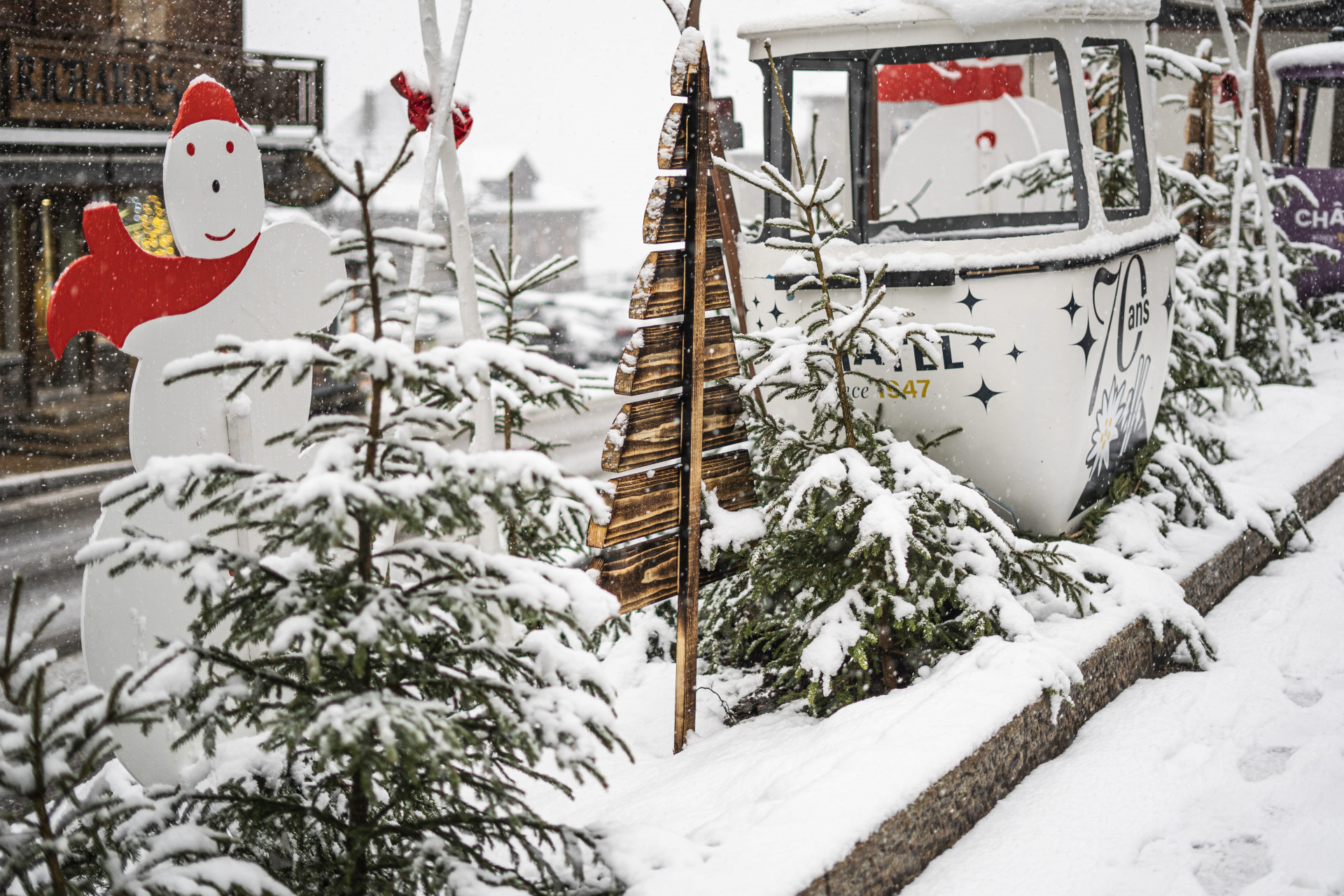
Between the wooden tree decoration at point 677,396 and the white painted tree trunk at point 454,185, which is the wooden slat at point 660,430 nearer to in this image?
the wooden tree decoration at point 677,396

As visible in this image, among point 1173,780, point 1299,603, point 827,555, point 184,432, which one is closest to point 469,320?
point 184,432

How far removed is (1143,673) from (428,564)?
2730mm

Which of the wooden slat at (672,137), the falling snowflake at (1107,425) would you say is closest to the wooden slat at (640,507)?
the wooden slat at (672,137)

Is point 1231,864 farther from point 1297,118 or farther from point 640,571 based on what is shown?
point 1297,118

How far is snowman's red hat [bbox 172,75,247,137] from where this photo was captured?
8.99 feet

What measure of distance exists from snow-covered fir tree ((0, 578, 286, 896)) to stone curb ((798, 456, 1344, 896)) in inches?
43.8

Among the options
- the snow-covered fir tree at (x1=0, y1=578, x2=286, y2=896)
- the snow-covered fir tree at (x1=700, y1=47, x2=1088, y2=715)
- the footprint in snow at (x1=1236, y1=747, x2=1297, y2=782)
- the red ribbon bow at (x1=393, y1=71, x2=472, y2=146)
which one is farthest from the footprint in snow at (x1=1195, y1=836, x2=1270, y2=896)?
the red ribbon bow at (x1=393, y1=71, x2=472, y2=146)

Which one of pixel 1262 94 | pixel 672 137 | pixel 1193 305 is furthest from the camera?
pixel 1262 94

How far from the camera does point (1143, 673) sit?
147 inches

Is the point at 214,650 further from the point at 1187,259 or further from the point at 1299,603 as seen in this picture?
the point at 1187,259

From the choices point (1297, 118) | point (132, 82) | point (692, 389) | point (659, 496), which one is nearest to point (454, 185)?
point (692, 389)

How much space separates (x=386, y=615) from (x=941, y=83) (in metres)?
8.51

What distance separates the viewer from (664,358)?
10.2 feet

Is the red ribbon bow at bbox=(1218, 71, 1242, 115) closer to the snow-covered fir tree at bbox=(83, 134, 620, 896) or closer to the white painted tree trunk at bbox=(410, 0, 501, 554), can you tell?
the white painted tree trunk at bbox=(410, 0, 501, 554)
